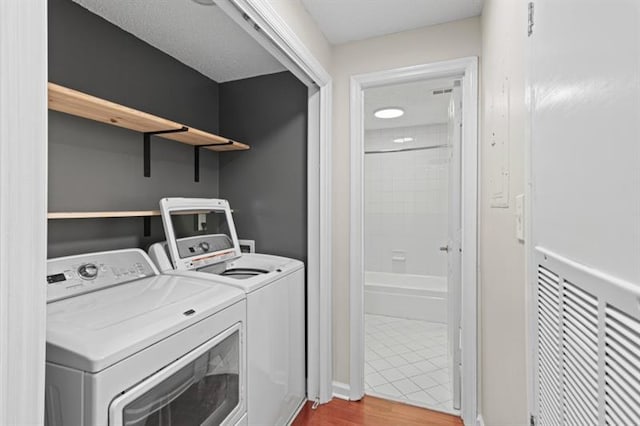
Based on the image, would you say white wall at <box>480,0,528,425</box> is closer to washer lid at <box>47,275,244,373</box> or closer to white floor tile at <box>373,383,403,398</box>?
white floor tile at <box>373,383,403,398</box>

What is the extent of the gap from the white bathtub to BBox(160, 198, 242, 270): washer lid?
220cm

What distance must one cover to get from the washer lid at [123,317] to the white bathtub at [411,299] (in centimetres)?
271

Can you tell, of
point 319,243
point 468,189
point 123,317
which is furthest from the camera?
point 319,243

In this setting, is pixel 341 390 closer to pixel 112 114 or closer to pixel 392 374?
pixel 392 374

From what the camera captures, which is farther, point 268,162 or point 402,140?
point 402,140

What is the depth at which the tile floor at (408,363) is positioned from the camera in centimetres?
214

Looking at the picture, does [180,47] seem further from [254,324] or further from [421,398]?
[421,398]

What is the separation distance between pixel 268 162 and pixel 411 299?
7.85ft

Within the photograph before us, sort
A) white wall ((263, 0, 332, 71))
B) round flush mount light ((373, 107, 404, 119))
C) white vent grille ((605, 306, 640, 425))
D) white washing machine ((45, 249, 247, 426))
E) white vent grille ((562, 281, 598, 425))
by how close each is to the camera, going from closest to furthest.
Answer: white vent grille ((605, 306, 640, 425)) → white vent grille ((562, 281, 598, 425)) → white washing machine ((45, 249, 247, 426)) → white wall ((263, 0, 332, 71)) → round flush mount light ((373, 107, 404, 119))

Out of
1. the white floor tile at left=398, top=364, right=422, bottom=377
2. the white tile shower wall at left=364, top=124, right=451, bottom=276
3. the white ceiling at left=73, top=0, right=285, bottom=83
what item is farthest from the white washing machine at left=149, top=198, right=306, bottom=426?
the white tile shower wall at left=364, top=124, right=451, bottom=276

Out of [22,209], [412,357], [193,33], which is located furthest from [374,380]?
[193,33]

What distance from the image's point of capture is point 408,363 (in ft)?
8.45

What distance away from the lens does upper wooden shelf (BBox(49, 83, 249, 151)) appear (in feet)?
4.16

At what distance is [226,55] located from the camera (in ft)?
6.93
